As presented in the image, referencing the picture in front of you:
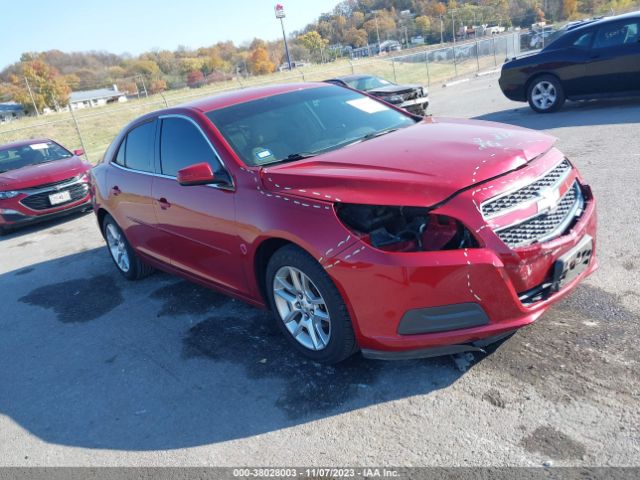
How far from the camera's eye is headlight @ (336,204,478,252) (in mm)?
2961

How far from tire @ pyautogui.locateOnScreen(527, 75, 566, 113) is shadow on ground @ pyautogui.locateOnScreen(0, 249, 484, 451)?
8958mm

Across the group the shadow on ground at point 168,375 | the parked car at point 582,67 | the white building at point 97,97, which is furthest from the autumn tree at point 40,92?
the shadow on ground at point 168,375

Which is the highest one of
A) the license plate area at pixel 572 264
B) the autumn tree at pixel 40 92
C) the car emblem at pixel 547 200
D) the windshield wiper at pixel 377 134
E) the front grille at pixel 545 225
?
the autumn tree at pixel 40 92

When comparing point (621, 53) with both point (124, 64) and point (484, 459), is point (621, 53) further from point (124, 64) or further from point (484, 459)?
point (124, 64)

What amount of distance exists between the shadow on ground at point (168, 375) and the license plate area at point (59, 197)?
174 inches

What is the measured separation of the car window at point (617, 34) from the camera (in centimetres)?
980

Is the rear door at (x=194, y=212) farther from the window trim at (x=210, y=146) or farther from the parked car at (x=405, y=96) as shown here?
the parked car at (x=405, y=96)

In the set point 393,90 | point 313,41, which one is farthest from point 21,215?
point 313,41

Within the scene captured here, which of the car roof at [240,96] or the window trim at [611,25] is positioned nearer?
the car roof at [240,96]

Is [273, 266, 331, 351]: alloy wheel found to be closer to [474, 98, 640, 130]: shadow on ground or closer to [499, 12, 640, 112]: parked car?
[474, 98, 640, 130]: shadow on ground

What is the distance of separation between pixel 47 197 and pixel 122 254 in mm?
4415

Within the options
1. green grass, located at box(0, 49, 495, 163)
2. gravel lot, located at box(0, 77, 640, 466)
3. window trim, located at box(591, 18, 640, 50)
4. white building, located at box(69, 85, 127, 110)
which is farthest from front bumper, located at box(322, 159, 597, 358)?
white building, located at box(69, 85, 127, 110)

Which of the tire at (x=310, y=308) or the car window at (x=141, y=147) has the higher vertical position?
the car window at (x=141, y=147)

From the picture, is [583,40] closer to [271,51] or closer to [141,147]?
[141,147]
